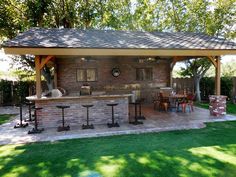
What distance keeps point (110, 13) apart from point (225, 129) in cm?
1208

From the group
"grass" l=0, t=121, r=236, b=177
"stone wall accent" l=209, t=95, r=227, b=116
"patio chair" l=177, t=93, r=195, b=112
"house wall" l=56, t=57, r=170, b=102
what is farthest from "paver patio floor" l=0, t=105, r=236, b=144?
"house wall" l=56, t=57, r=170, b=102

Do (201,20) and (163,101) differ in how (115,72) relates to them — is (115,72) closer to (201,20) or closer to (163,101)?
(163,101)

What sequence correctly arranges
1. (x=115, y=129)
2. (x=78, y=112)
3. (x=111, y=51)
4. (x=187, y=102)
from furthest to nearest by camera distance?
(x=187, y=102)
(x=78, y=112)
(x=111, y=51)
(x=115, y=129)

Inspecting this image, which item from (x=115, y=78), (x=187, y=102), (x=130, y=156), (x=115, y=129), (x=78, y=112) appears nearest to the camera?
(x=130, y=156)

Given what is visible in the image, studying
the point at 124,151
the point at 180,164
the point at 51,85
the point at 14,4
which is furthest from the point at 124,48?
the point at 14,4

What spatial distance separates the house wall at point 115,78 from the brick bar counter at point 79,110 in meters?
3.56

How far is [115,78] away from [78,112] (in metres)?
4.43

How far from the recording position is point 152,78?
11.7 metres

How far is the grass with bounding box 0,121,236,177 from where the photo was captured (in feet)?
12.2

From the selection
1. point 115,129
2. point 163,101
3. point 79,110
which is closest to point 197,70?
point 163,101

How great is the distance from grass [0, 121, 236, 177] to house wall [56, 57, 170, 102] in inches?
212

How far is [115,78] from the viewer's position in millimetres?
11102

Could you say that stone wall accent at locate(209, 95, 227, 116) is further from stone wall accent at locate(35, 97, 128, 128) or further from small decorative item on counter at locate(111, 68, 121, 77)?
small decorative item on counter at locate(111, 68, 121, 77)

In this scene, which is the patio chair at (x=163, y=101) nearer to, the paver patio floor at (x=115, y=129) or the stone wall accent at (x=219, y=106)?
the paver patio floor at (x=115, y=129)
